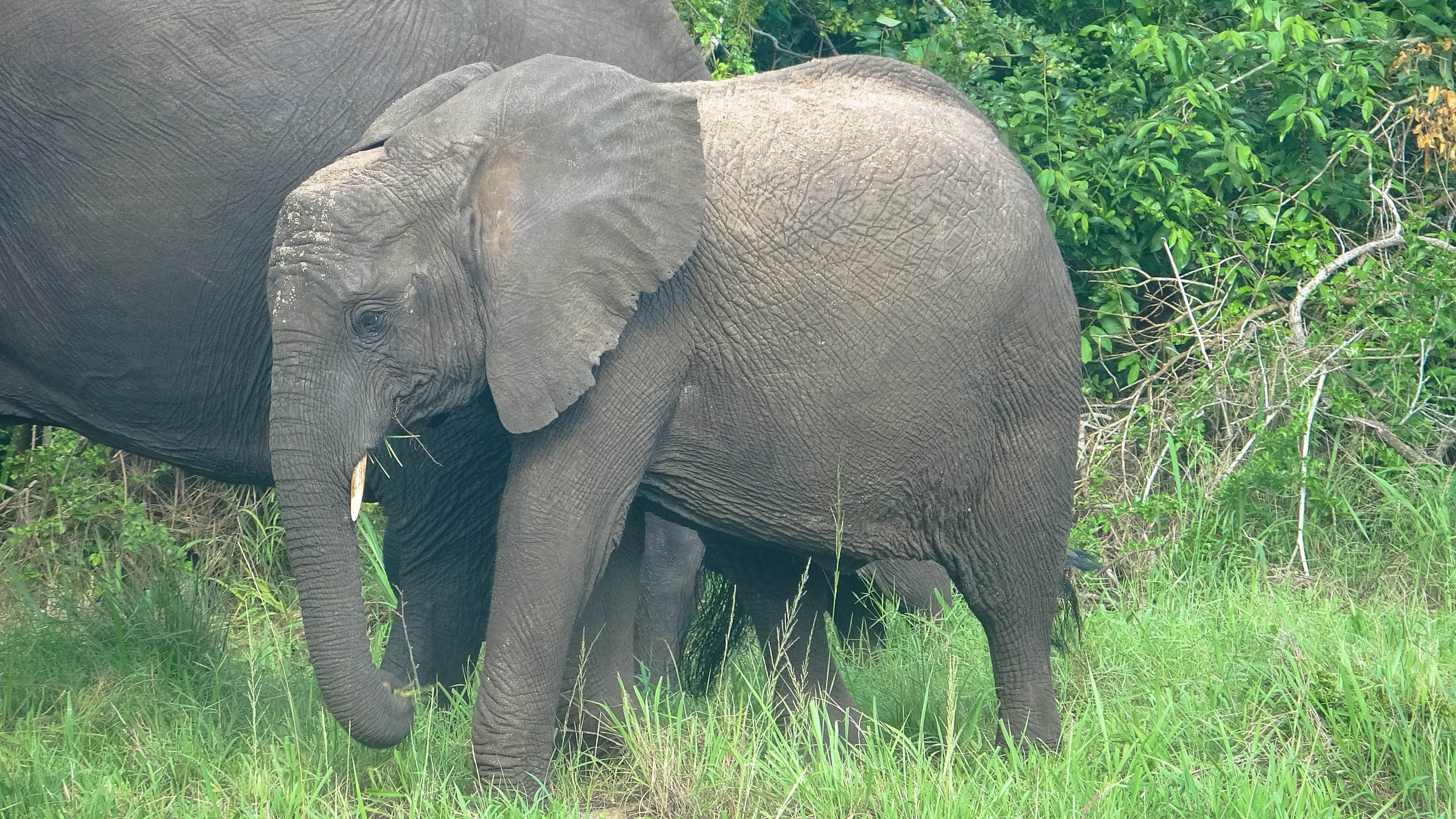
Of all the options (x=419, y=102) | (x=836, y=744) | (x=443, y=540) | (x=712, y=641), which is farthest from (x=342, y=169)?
(x=712, y=641)

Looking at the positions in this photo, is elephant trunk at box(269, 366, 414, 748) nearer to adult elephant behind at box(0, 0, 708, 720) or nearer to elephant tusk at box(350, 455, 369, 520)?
elephant tusk at box(350, 455, 369, 520)

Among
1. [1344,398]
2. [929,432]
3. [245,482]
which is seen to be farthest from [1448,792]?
[245,482]

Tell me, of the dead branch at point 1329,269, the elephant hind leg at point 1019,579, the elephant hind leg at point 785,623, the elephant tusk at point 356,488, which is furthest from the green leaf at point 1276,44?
the elephant tusk at point 356,488

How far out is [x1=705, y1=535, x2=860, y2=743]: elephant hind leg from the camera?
4.86 metres

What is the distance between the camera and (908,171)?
4.26 metres

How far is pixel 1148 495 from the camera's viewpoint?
6.24m

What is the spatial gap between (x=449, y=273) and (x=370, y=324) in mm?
208

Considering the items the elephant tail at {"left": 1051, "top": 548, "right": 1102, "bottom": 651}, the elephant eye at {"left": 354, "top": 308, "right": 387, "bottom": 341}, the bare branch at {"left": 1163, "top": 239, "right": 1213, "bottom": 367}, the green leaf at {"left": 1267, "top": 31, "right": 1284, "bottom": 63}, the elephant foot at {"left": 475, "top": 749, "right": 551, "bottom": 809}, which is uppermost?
the elephant eye at {"left": 354, "top": 308, "right": 387, "bottom": 341}

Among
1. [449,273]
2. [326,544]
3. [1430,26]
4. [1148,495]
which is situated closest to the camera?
[326,544]

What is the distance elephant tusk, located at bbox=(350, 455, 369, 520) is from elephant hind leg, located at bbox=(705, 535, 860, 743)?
48.9 inches

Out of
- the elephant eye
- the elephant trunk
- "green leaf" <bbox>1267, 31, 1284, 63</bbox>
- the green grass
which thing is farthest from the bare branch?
the elephant trunk

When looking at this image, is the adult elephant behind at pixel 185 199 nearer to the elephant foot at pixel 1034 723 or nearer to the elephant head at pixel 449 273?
the elephant head at pixel 449 273

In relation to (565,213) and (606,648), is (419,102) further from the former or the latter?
(606,648)

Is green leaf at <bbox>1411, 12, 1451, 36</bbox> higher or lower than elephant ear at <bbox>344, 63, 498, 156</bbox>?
lower
